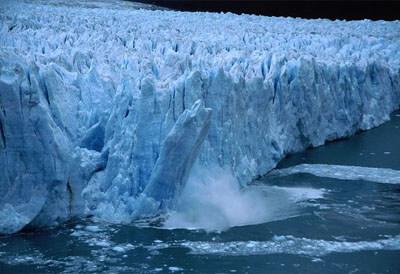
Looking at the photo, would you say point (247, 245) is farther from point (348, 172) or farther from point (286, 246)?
point (348, 172)

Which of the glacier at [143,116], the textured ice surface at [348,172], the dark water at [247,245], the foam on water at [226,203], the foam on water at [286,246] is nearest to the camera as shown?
the dark water at [247,245]

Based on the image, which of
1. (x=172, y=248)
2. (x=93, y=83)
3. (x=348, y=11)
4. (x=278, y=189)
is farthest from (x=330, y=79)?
(x=348, y=11)

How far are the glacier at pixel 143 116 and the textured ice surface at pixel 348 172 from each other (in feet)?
0.65

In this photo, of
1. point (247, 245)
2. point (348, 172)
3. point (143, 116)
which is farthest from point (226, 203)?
point (348, 172)

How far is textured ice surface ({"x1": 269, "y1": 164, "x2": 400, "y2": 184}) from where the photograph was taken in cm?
512

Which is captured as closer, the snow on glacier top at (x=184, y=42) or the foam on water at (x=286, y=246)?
the foam on water at (x=286, y=246)

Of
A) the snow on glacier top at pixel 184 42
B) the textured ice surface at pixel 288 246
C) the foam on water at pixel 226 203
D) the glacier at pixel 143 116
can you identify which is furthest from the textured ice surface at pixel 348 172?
the textured ice surface at pixel 288 246

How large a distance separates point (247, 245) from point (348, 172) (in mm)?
2018

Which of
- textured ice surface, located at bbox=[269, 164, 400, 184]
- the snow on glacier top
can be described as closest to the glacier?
the snow on glacier top

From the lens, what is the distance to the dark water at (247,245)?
3.25m

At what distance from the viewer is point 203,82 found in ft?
15.1

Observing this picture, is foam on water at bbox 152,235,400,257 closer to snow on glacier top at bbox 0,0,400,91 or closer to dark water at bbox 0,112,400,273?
dark water at bbox 0,112,400,273

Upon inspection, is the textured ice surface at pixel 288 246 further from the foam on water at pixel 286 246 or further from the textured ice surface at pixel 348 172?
the textured ice surface at pixel 348 172

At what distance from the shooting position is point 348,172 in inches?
209
